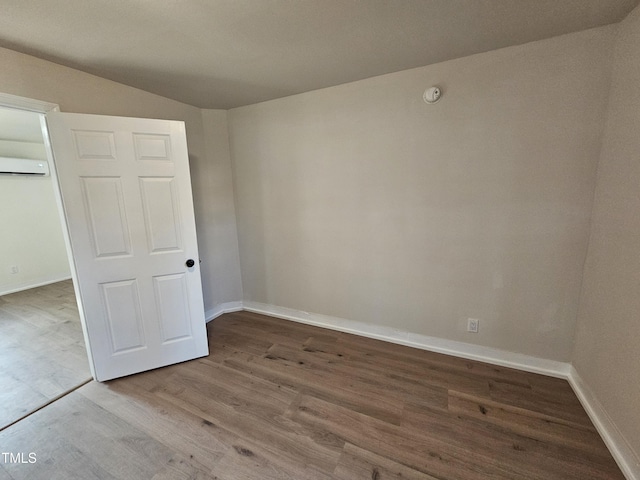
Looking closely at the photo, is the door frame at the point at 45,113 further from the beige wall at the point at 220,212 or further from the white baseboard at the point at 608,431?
the white baseboard at the point at 608,431

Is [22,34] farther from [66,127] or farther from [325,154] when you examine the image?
[325,154]

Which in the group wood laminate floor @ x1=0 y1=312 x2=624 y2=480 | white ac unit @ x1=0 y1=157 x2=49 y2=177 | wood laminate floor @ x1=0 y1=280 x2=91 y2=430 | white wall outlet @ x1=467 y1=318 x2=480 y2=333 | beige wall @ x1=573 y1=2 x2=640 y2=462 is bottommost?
wood laminate floor @ x1=0 y1=312 x2=624 y2=480

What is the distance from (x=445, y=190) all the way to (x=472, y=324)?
119 centimetres

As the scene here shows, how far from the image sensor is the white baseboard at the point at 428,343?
1981 millimetres

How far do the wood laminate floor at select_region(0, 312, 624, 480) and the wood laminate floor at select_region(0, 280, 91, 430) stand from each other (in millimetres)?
203

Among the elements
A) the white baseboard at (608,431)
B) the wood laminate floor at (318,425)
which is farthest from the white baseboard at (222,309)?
the white baseboard at (608,431)

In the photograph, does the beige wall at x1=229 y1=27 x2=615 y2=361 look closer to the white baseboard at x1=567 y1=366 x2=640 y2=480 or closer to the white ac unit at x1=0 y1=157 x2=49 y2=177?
the white baseboard at x1=567 y1=366 x2=640 y2=480

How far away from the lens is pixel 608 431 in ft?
4.70

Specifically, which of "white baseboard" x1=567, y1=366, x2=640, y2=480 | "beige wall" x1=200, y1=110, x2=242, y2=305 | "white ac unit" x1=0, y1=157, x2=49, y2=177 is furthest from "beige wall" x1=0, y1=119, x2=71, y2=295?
"white baseboard" x1=567, y1=366, x2=640, y2=480

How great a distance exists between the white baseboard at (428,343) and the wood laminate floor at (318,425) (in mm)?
82

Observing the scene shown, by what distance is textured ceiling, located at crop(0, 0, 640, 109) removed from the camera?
4.28 feet

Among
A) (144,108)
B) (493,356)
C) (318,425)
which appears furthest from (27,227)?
(493,356)

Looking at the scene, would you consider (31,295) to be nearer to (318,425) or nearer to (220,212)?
(220,212)

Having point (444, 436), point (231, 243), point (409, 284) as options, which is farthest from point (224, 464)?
point (231, 243)
